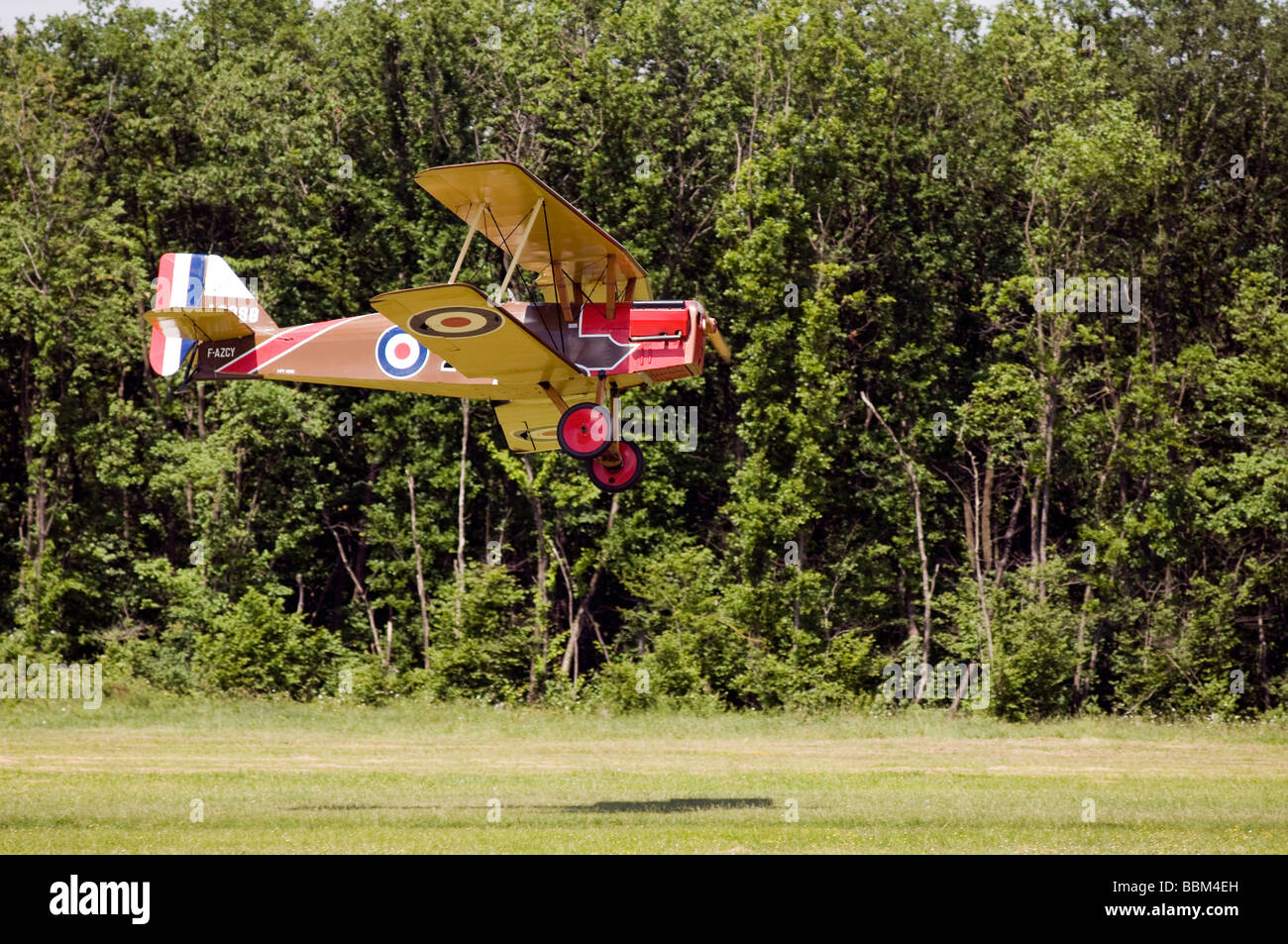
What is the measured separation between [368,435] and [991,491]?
640 inches

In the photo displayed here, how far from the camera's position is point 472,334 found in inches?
631

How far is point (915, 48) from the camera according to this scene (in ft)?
126

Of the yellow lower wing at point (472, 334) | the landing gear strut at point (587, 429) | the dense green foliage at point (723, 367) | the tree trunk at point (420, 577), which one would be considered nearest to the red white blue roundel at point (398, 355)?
the yellow lower wing at point (472, 334)

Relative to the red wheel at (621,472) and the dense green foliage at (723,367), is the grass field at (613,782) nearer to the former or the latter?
the red wheel at (621,472)

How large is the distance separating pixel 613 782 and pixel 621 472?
4579mm

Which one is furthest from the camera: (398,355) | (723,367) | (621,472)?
(723,367)

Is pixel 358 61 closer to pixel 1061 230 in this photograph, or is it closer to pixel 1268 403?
pixel 1061 230

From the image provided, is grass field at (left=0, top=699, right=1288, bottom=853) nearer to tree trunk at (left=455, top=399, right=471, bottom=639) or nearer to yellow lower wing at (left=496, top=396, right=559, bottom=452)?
yellow lower wing at (left=496, top=396, right=559, bottom=452)

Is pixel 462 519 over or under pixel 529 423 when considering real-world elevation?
under

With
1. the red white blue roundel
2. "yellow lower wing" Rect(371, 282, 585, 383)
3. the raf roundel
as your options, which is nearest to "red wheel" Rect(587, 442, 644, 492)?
"yellow lower wing" Rect(371, 282, 585, 383)

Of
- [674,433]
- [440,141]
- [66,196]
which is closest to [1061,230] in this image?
[674,433]

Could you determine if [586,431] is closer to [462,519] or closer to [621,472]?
[621,472]

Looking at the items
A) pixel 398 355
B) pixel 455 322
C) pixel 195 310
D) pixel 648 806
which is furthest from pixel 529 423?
pixel 648 806

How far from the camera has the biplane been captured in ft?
52.1
